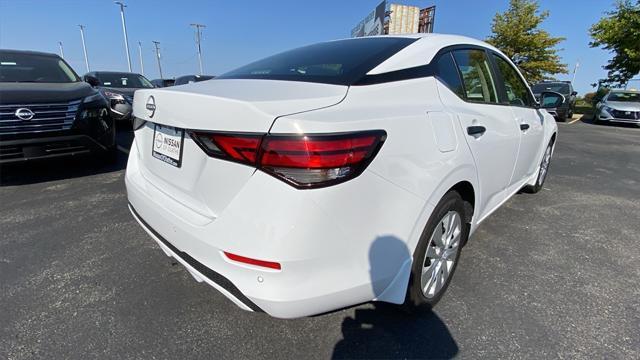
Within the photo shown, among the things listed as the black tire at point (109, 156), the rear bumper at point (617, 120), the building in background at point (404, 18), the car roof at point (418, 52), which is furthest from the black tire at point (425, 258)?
the building in background at point (404, 18)

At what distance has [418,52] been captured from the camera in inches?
76.2

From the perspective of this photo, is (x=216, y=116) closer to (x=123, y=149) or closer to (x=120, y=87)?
(x=123, y=149)

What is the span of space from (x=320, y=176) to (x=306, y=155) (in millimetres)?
93

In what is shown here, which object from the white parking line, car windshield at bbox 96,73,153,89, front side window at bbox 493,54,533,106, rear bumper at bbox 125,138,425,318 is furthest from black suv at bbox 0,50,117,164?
front side window at bbox 493,54,533,106

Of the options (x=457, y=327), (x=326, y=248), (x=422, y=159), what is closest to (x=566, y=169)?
(x=457, y=327)

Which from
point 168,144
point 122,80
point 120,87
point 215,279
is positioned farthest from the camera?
point 122,80

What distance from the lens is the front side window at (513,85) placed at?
2.81m

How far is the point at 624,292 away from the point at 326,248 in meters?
2.26

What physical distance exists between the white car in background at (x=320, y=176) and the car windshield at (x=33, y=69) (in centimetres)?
410

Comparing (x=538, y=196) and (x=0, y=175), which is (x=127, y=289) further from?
(x=538, y=196)

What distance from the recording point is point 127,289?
2260 mm

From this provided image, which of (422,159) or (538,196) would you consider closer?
(422,159)

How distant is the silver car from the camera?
1234cm

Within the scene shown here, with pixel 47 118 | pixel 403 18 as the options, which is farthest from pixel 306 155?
pixel 403 18
